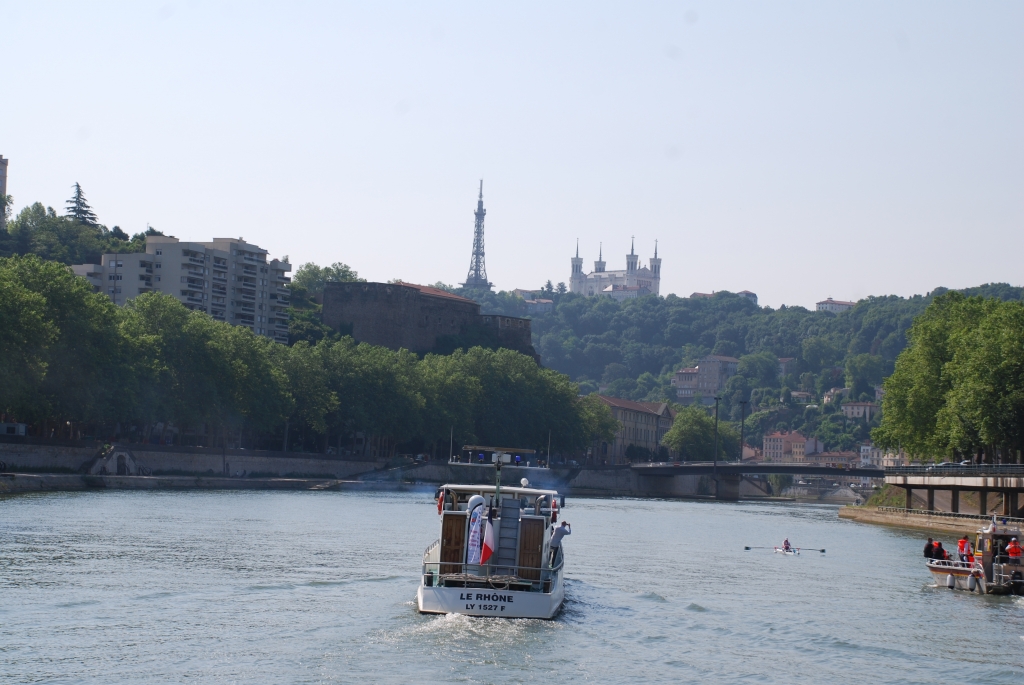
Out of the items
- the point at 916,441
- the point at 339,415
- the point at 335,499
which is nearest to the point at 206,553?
the point at 335,499

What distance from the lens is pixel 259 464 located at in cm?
11988

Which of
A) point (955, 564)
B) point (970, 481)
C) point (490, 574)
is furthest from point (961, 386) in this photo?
point (490, 574)

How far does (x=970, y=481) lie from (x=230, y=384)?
6123 cm

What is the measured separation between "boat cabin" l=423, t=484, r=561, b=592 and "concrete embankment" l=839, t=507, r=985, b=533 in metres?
43.4

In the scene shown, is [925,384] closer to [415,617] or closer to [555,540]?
[555,540]

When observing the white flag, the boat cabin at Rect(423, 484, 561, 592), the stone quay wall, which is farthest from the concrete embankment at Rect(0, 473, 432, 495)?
the white flag

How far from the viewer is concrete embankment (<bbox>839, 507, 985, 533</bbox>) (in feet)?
249

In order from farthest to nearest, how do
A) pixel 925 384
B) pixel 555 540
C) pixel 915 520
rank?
pixel 925 384 < pixel 915 520 < pixel 555 540

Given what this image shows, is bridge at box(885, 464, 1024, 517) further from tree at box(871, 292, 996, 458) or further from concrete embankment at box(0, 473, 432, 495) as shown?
concrete embankment at box(0, 473, 432, 495)

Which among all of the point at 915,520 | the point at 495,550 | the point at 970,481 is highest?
the point at 970,481

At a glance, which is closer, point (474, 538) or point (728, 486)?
point (474, 538)

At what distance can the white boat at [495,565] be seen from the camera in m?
33.0

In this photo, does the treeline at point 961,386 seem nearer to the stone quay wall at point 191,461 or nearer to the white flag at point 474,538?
the stone quay wall at point 191,461

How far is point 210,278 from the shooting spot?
16800 cm
